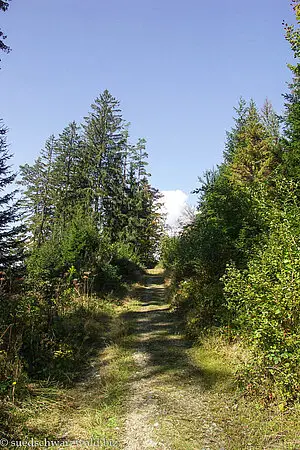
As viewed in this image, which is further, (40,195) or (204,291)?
(40,195)

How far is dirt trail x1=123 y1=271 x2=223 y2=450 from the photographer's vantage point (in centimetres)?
333

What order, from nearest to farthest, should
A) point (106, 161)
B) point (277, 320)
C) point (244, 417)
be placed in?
point (244, 417)
point (277, 320)
point (106, 161)

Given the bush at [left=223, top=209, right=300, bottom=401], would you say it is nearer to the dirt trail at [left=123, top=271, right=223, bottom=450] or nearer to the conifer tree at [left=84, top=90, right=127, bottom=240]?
the dirt trail at [left=123, top=271, right=223, bottom=450]

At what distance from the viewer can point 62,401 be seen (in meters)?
4.28

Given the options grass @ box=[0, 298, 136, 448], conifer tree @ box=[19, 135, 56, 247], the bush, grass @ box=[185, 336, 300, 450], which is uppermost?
conifer tree @ box=[19, 135, 56, 247]

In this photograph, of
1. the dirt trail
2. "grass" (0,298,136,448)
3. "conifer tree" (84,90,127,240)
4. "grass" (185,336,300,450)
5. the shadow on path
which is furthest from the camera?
"conifer tree" (84,90,127,240)

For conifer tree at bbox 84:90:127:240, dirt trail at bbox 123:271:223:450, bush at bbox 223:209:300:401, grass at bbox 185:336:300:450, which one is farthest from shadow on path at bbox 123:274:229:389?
conifer tree at bbox 84:90:127:240

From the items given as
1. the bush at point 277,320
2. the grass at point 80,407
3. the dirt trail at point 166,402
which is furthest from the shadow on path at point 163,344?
the bush at point 277,320

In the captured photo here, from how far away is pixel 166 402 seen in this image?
421 centimetres

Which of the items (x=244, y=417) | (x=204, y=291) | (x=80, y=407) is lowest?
(x=80, y=407)

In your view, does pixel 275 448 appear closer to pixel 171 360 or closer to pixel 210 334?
pixel 171 360

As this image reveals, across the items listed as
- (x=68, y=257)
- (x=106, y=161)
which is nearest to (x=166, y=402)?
(x=68, y=257)

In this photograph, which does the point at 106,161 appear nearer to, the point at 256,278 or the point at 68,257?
the point at 68,257

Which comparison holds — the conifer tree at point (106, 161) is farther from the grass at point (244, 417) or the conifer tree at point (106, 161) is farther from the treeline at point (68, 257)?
the grass at point (244, 417)
